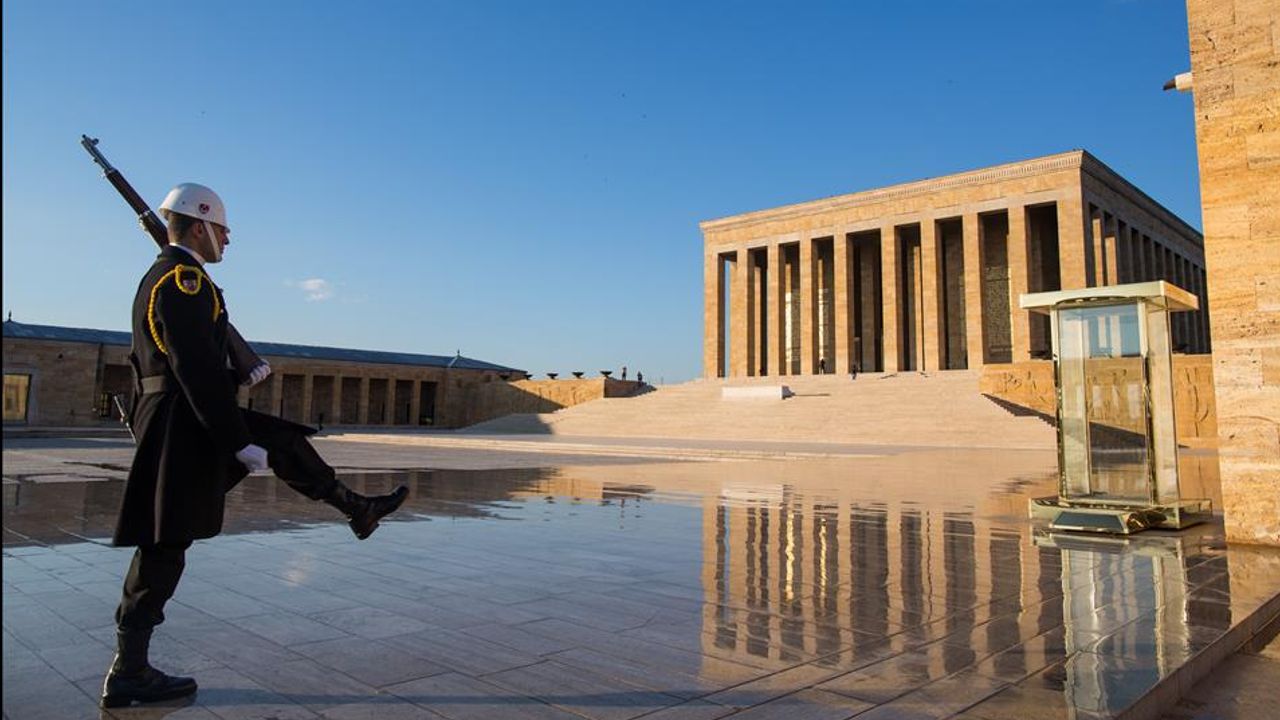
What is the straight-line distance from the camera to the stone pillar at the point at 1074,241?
130 feet

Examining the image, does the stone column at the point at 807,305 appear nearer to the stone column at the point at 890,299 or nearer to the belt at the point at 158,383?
the stone column at the point at 890,299

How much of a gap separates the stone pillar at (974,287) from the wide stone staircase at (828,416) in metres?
4.24

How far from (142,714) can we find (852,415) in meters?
30.5

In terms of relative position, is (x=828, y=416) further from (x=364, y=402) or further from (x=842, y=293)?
(x=364, y=402)

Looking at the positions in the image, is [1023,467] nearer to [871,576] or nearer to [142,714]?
[871,576]

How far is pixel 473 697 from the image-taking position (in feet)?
10.5

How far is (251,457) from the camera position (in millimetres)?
3404

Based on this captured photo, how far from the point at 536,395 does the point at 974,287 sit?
86.5 ft

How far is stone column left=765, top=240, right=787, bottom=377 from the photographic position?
167 ft

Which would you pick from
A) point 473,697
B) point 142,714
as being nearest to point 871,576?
point 473,697

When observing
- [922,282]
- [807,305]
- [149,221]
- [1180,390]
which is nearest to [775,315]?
[807,305]

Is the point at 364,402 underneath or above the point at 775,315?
underneath

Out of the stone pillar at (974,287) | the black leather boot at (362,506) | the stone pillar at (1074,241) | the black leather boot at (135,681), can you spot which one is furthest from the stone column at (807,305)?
the black leather boot at (135,681)

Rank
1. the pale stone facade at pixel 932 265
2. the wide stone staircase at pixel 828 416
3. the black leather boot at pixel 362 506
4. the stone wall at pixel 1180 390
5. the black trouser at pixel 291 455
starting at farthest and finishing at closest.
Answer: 1. the pale stone facade at pixel 932 265
2. the stone wall at pixel 1180 390
3. the wide stone staircase at pixel 828 416
4. the black leather boot at pixel 362 506
5. the black trouser at pixel 291 455
